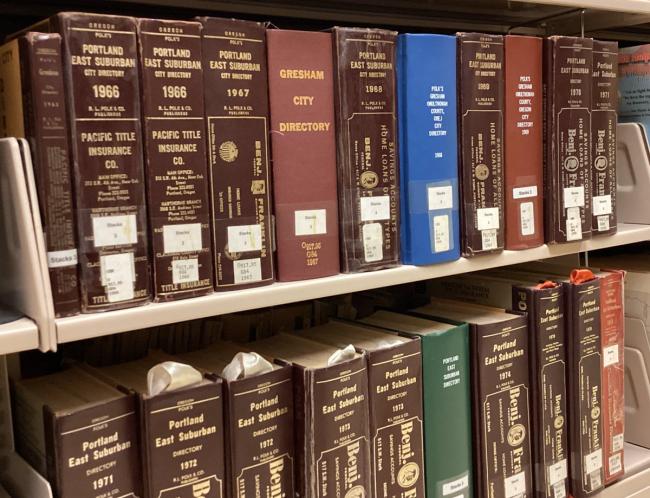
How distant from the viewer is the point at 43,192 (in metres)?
0.71

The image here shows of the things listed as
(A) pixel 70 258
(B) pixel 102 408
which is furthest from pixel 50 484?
(A) pixel 70 258

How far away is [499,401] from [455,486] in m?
0.14

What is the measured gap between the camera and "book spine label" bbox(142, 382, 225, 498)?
2.55 ft

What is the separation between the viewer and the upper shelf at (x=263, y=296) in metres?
0.73

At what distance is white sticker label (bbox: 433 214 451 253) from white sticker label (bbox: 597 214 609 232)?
1.07ft

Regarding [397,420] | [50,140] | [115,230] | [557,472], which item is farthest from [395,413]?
[50,140]

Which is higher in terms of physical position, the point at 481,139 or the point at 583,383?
the point at 481,139

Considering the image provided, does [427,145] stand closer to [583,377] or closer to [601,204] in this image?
[601,204]

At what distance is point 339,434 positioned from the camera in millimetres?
900

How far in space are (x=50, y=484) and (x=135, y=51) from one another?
18.3 inches

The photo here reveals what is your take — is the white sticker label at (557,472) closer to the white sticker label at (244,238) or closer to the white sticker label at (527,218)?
the white sticker label at (527,218)

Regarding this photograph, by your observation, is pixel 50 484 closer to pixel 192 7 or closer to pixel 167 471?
pixel 167 471

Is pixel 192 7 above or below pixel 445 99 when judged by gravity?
above

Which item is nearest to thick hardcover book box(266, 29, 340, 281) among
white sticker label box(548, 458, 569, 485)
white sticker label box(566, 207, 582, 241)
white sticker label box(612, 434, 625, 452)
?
white sticker label box(566, 207, 582, 241)
